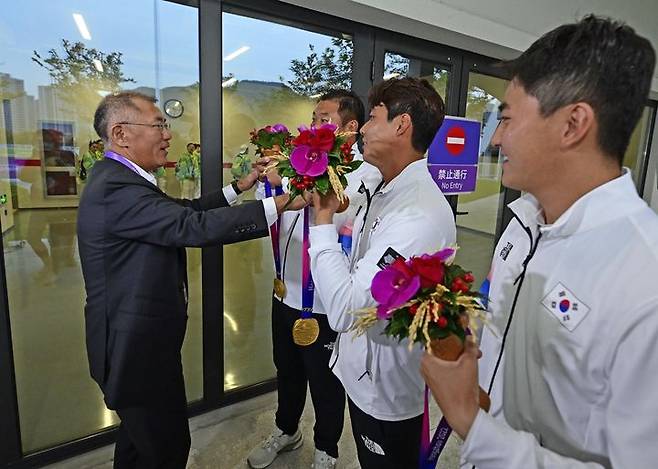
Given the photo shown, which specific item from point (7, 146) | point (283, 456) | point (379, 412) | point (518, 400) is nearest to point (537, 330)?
point (518, 400)

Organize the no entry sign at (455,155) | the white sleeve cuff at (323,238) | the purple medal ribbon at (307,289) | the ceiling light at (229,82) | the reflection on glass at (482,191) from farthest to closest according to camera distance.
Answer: the reflection on glass at (482,191)
the no entry sign at (455,155)
the ceiling light at (229,82)
the purple medal ribbon at (307,289)
the white sleeve cuff at (323,238)

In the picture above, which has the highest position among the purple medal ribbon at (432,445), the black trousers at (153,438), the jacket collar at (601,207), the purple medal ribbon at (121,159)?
the purple medal ribbon at (121,159)

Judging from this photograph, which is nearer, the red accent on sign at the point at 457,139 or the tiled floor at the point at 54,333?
the tiled floor at the point at 54,333

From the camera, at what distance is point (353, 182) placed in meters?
1.90

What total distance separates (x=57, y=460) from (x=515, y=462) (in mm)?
2333

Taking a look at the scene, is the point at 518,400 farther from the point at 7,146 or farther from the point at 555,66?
the point at 7,146

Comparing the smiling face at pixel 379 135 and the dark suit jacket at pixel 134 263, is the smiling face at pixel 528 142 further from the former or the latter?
the dark suit jacket at pixel 134 263

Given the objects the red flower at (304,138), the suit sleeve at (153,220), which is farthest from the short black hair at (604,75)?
the suit sleeve at (153,220)

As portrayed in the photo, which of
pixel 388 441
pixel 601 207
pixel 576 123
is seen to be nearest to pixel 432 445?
pixel 388 441

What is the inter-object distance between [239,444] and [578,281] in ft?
6.70

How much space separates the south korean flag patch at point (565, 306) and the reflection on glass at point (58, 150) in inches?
76.1

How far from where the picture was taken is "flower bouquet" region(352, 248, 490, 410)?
688 mm

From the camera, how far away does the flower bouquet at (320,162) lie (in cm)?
123

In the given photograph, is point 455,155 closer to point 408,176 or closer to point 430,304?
point 408,176
